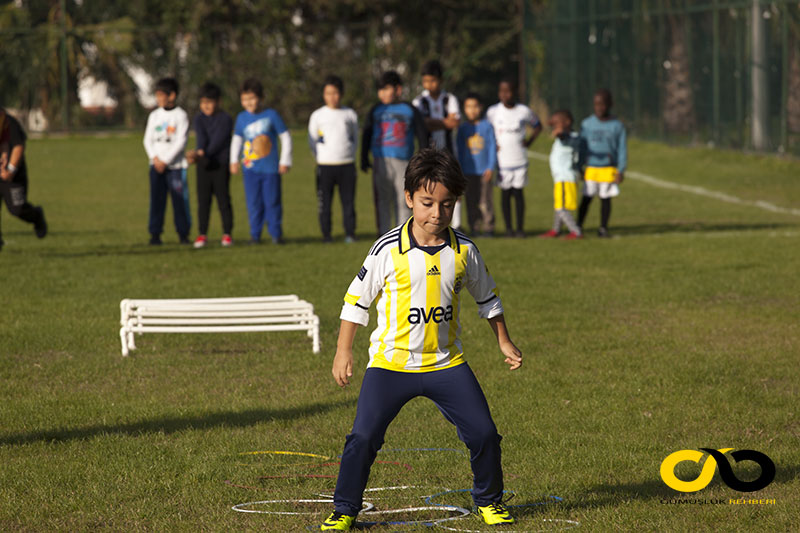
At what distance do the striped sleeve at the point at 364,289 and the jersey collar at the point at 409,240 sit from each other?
105 mm

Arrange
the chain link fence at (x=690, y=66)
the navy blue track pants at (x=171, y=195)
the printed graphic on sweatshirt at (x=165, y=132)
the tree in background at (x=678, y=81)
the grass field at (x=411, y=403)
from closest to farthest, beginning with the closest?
1. the grass field at (x=411, y=403)
2. the printed graphic on sweatshirt at (x=165, y=132)
3. the navy blue track pants at (x=171, y=195)
4. the chain link fence at (x=690, y=66)
5. the tree in background at (x=678, y=81)

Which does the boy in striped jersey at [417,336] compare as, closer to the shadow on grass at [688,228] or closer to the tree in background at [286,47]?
the shadow on grass at [688,228]

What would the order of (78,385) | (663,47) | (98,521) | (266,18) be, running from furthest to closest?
(266,18), (663,47), (78,385), (98,521)

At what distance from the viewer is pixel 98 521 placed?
4.96 m

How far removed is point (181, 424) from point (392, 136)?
720 centimetres

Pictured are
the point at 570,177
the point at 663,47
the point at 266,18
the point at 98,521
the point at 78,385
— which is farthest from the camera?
the point at 266,18

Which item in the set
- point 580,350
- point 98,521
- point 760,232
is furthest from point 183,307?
point 760,232

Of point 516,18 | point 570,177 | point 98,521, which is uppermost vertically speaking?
point 516,18

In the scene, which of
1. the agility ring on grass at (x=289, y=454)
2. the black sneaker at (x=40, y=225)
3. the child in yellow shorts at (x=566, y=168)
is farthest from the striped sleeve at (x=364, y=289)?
the child in yellow shorts at (x=566, y=168)

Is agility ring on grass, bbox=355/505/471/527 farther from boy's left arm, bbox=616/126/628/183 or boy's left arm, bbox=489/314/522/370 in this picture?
boy's left arm, bbox=616/126/628/183

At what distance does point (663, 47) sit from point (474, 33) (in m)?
11.7

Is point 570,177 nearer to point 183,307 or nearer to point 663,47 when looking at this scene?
point 183,307

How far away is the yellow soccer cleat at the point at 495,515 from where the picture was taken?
477 cm

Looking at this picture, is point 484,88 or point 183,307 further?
point 484,88
